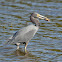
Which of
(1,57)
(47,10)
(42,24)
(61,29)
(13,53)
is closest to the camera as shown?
(1,57)

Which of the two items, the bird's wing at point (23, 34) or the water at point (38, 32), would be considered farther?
the bird's wing at point (23, 34)

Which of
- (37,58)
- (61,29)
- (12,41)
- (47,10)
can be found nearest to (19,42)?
(12,41)

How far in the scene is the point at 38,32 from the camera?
37.0 feet

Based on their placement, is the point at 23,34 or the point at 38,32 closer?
the point at 23,34

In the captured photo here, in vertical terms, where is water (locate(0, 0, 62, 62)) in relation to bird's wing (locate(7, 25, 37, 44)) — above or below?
below

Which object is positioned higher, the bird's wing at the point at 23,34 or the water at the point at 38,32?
the bird's wing at the point at 23,34

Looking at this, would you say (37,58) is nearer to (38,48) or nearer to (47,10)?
(38,48)

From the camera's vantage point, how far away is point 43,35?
10852 mm

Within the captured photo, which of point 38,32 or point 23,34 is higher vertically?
point 23,34

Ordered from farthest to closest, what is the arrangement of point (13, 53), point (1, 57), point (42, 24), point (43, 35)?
point (42, 24) → point (43, 35) → point (13, 53) → point (1, 57)

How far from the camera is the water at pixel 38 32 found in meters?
8.74

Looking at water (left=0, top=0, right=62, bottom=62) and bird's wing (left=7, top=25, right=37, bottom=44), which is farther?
bird's wing (left=7, top=25, right=37, bottom=44)

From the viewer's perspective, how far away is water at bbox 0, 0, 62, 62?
8.74 m

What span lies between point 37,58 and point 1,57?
112 centimetres
